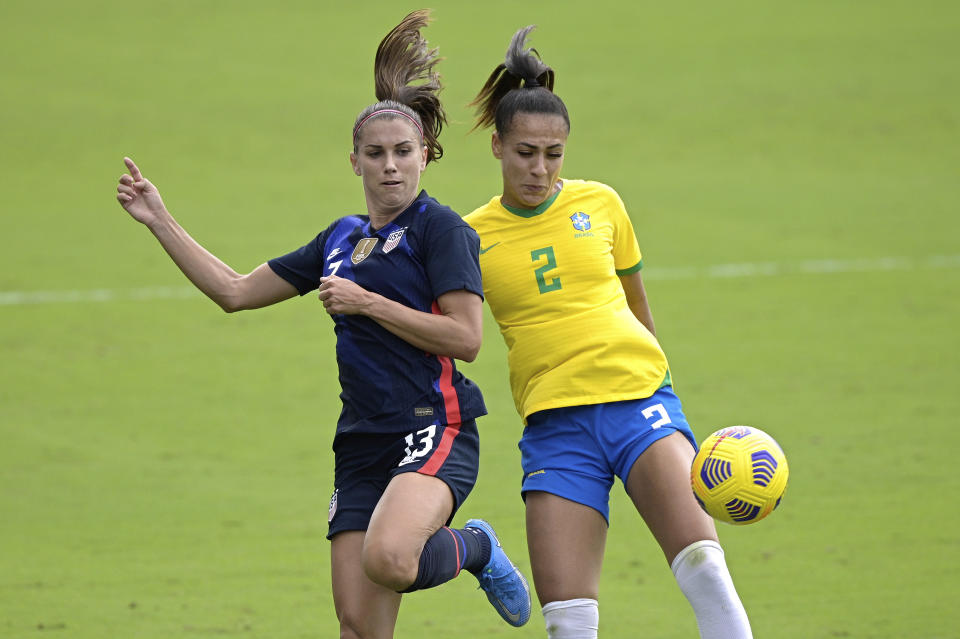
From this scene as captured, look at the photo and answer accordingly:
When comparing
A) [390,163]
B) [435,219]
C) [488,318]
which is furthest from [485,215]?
[488,318]

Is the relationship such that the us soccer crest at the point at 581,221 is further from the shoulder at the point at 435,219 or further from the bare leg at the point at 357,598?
the bare leg at the point at 357,598

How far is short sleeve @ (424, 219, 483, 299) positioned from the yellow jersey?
1.04 ft

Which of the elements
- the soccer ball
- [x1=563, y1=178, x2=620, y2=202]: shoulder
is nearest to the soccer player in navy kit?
[x1=563, y1=178, x2=620, y2=202]: shoulder

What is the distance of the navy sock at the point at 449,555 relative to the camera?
439 cm

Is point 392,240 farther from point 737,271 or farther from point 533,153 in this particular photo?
point 737,271

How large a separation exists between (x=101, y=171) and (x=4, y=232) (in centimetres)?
253

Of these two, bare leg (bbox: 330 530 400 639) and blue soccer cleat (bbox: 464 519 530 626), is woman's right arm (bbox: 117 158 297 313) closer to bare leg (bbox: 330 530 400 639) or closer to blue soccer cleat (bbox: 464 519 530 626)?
bare leg (bbox: 330 530 400 639)

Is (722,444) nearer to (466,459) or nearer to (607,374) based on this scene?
(607,374)

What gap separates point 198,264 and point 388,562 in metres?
1.41

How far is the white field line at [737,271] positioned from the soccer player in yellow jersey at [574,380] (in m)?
8.86

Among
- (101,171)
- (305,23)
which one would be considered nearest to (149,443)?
(101,171)

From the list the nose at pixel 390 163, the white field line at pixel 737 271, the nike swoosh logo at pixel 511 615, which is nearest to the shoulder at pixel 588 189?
the nose at pixel 390 163

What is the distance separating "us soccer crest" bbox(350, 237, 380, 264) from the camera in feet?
15.1

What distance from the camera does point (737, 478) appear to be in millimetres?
4355
